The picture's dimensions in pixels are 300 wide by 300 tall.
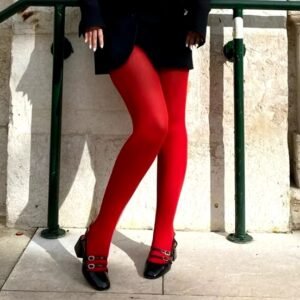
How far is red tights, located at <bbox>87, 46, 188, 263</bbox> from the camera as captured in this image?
2.08 meters

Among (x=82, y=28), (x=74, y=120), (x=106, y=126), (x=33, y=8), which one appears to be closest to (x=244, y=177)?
(x=106, y=126)

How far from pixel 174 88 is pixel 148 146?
357 mm

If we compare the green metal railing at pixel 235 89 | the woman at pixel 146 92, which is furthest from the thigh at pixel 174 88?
the green metal railing at pixel 235 89

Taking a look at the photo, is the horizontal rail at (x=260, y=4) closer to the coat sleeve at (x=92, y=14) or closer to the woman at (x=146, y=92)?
the woman at (x=146, y=92)

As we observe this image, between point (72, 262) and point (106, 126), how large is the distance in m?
0.78

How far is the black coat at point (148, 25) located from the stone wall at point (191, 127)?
0.51 metres

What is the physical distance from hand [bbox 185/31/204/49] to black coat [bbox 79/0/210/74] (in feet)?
0.05

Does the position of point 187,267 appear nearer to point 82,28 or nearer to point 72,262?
point 72,262

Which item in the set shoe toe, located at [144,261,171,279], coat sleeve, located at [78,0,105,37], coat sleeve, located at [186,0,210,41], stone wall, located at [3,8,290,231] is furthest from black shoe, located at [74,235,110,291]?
coat sleeve, located at [186,0,210,41]

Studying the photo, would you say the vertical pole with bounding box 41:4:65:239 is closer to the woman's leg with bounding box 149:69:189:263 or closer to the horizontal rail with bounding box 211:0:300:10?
the woman's leg with bounding box 149:69:189:263

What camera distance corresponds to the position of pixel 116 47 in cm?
209

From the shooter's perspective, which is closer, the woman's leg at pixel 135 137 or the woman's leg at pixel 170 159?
the woman's leg at pixel 135 137

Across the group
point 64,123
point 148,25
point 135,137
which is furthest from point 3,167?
point 148,25

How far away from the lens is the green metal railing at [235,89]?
2.53m
